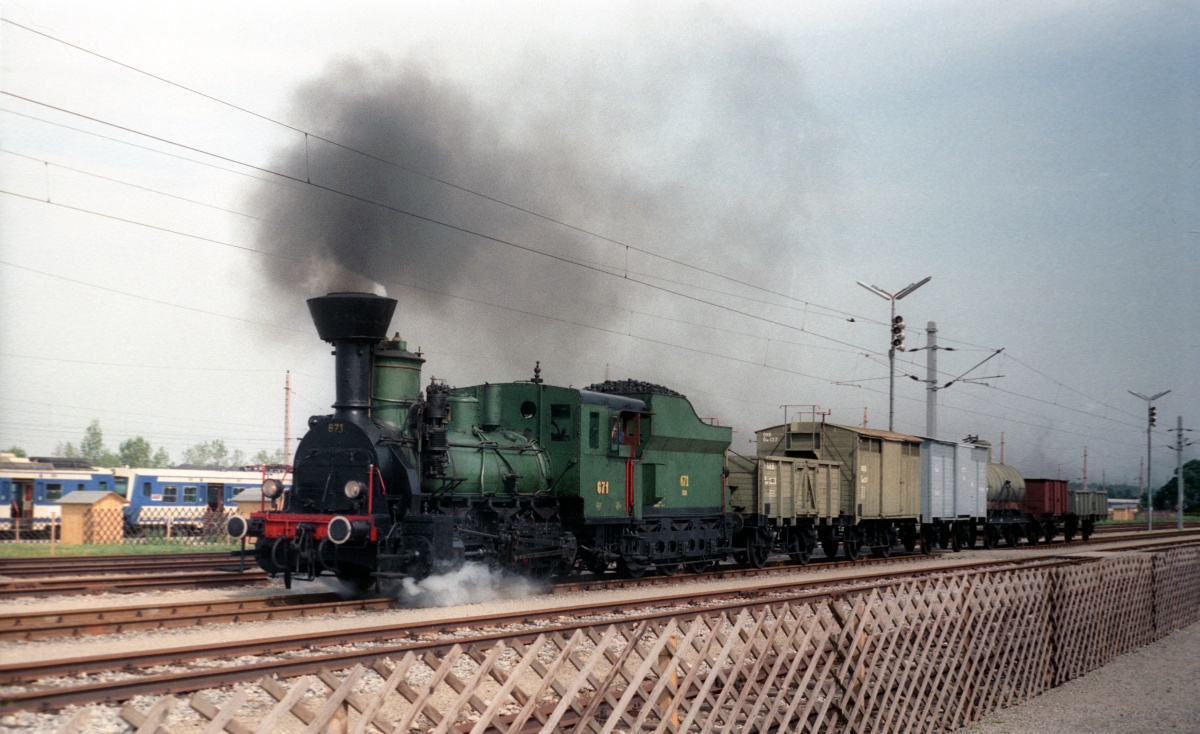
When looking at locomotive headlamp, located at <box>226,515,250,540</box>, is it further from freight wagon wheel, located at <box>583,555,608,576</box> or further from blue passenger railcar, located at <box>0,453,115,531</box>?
blue passenger railcar, located at <box>0,453,115,531</box>

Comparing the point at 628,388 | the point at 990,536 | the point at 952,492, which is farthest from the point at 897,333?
the point at 628,388

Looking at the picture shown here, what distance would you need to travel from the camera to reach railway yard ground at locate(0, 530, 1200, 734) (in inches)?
341

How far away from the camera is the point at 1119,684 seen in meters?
12.7

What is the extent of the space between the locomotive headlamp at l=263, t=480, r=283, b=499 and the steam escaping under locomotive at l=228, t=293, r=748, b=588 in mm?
32

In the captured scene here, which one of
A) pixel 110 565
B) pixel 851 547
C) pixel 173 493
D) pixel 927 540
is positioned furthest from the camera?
pixel 173 493

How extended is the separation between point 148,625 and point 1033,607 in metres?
11.1

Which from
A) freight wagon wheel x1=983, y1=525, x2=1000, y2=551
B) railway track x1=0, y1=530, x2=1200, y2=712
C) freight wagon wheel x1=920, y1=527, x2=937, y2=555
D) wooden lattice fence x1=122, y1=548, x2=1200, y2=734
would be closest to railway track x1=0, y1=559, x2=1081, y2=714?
railway track x1=0, y1=530, x2=1200, y2=712

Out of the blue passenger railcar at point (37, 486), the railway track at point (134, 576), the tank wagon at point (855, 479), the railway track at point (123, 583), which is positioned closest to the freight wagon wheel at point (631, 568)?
the railway track at point (134, 576)

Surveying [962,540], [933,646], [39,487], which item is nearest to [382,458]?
[933,646]

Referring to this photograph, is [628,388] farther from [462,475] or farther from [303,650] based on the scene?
[303,650]

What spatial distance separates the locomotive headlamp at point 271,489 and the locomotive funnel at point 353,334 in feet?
6.88

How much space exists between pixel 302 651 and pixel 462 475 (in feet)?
20.6

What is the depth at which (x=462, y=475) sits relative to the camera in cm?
1650

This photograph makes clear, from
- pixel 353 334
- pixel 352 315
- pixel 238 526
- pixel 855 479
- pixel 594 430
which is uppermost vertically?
pixel 352 315
